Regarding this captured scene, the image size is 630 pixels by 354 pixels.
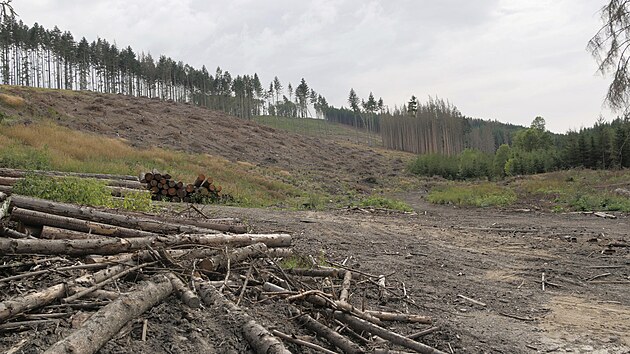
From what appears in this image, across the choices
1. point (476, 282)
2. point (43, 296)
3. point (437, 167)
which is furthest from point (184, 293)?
point (437, 167)

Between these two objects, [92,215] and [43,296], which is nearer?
[43,296]

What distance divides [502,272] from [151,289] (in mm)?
5772

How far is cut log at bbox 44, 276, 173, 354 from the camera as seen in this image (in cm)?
290

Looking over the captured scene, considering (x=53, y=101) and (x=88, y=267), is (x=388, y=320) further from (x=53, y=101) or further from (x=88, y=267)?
(x=53, y=101)

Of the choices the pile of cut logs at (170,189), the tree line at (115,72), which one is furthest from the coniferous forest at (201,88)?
the pile of cut logs at (170,189)

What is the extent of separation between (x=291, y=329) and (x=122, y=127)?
4065 cm

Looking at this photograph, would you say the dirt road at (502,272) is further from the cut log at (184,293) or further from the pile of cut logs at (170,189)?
the pile of cut logs at (170,189)

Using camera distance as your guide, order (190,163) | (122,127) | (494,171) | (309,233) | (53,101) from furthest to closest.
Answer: (494,171) → (53,101) → (122,127) → (190,163) → (309,233)

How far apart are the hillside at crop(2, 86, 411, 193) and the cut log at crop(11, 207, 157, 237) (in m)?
25.9

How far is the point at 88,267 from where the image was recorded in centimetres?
455

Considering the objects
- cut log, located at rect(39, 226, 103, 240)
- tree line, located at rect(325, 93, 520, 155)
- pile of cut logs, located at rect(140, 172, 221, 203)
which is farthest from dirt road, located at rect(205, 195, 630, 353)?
tree line, located at rect(325, 93, 520, 155)

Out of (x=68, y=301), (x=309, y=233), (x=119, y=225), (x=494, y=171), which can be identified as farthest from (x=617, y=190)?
(x=494, y=171)

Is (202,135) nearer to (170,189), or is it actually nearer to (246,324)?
(170,189)

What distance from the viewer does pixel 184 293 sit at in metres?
4.14
